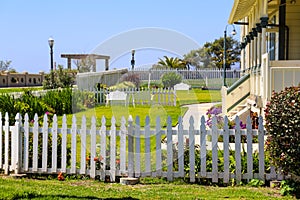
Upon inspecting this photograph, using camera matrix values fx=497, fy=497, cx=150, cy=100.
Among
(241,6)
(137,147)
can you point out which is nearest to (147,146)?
(137,147)

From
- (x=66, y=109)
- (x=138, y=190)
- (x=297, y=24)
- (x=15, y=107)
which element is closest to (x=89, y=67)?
(x=66, y=109)

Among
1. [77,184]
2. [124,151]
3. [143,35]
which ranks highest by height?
[143,35]

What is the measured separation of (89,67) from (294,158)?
1061 inches

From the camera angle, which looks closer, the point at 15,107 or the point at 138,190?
the point at 138,190

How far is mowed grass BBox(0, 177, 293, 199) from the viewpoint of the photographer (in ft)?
23.5

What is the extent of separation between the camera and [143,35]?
31.7 feet

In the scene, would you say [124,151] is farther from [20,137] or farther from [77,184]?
[20,137]

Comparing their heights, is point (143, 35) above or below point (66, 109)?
above

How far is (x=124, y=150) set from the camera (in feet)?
27.4

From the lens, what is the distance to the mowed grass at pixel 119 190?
23.5 feet

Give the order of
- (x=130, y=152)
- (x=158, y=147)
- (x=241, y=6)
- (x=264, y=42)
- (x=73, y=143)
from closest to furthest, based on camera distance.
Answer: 1. (x=158, y=147)
2. (x=130, y=152)
3. (x=73, y=143)
4. (x=264, y=42)
5. (x=241, y=6)

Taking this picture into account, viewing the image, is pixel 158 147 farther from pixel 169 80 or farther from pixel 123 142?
pixel 169 80

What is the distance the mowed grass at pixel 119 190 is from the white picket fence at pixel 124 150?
0.81 ft

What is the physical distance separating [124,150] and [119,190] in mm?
849
